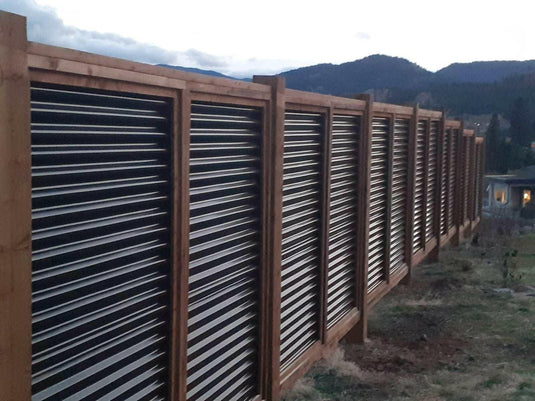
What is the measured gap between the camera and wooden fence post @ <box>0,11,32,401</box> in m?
2.40

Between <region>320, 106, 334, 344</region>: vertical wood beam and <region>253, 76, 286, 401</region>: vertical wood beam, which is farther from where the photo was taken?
<region>320, 106, 334, 344</region>: vertical wood beam

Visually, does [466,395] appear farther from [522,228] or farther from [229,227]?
[522,228]

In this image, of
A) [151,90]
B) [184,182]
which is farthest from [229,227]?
[151,90]

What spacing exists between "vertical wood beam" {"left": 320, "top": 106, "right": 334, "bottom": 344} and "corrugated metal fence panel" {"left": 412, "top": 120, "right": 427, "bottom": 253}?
510 cm

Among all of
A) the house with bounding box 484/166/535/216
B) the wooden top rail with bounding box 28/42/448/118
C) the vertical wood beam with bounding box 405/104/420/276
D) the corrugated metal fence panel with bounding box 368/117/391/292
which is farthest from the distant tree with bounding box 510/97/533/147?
the wooden top rail with bounding box 28/42/448/118

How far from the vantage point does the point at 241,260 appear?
4.80 meters

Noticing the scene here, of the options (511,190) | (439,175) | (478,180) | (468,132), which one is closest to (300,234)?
(439,175)

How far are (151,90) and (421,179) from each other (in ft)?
30.3

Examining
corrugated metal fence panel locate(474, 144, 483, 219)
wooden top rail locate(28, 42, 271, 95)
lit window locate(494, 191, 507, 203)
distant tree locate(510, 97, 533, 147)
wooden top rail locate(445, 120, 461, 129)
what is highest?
distant tree locate(510, 97, 533, 147)

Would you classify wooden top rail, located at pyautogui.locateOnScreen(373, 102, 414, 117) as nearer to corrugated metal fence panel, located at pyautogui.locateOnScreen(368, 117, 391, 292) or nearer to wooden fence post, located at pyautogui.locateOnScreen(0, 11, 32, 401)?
corrugated metal fence panel, located at pyautogui.locateOnScreen(368, 117, 391, 292)

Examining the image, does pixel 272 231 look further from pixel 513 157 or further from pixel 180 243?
pixel 513 157

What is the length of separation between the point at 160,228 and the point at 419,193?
8902 millimetres

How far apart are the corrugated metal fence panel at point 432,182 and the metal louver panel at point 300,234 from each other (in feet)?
21.9

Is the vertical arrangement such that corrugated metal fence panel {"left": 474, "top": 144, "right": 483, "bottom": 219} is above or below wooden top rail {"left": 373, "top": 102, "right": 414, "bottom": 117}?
below
